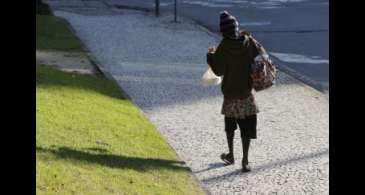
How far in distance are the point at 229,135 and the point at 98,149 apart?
131 centimetres

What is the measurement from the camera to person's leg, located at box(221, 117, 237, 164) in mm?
7027

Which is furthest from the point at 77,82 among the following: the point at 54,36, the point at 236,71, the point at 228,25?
the point at 54,36

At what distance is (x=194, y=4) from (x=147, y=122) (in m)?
20.2

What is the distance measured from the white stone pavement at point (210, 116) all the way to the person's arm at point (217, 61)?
0.97 meters

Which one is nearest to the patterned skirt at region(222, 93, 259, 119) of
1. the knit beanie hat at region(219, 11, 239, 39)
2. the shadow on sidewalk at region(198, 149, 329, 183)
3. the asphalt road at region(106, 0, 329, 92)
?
the shadow on sidewalk at region(198, 149, 329, 183)

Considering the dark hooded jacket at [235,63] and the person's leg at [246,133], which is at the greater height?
the dark hooded jacket at [235,63]

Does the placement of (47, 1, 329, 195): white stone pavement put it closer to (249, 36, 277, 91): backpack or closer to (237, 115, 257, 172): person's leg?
(237, 115, 257, 172): person's leg

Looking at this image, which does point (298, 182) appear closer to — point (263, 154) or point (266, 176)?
point (266, 176)

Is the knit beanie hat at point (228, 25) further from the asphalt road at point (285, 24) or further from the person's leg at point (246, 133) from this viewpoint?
the asphalt road at point (285, 24)

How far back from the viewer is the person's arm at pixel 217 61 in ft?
22.1

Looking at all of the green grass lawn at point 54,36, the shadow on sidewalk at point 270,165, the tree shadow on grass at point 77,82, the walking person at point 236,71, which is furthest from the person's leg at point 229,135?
the green grass lawn at point 54,36

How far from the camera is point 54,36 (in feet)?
54.2

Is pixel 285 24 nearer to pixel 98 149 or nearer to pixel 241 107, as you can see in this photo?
pixel 241 107
